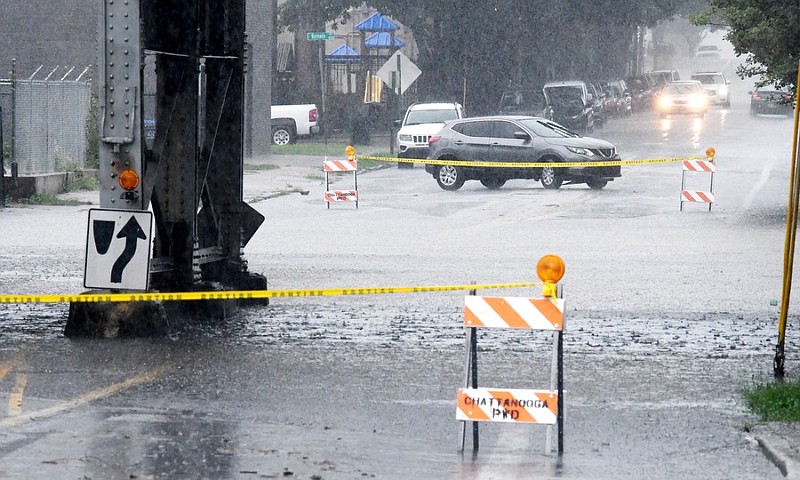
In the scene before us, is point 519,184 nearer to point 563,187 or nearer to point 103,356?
point 563,187

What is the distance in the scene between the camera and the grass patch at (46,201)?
25.2 metres

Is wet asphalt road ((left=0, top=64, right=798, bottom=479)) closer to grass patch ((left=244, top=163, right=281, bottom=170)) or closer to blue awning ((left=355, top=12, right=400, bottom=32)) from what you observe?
grass patch ((left=244, top=163, right=281, bottom=170))

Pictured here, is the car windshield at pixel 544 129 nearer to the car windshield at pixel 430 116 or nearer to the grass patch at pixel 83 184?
the car windshield at pixel 430 116

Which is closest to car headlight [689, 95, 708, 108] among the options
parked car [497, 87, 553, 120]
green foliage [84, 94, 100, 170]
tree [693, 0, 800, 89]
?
parked car [497, 87, 553, 120]

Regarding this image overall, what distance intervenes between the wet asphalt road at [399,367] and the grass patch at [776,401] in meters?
0.13

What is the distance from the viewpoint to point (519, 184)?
3142cm

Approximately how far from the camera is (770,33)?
21172 millimetres

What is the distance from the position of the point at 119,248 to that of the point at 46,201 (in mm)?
15058

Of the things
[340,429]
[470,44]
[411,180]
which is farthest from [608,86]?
[340,429]

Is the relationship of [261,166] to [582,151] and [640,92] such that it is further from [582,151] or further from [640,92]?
[640,92]

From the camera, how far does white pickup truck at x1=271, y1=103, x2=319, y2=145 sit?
4884cm

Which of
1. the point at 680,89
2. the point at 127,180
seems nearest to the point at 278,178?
the point at 127,180

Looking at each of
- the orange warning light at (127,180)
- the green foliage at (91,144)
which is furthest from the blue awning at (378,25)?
the orange warning light at (127,180)

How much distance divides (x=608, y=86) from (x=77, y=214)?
160ft
